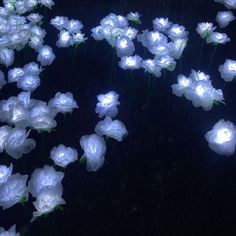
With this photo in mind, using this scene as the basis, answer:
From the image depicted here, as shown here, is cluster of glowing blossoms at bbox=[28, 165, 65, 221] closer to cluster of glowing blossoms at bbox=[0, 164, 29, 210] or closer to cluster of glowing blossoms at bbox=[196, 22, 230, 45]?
cluster of glowing blossoms at bbox=[0, 164, 29, 210]

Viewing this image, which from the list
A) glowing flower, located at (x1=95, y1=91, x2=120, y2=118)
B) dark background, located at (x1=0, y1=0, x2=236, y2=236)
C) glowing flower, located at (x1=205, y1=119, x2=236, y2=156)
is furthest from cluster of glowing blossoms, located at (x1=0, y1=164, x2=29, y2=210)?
glowing flower, located at (x1=205, y1=119, x2=236, y2=156)

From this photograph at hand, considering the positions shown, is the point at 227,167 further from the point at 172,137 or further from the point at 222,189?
the point at 172,137

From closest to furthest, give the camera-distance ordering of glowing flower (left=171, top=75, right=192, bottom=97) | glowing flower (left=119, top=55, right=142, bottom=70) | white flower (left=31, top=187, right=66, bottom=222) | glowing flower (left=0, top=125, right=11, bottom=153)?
white flower (left=31, top=187, right=66, bottom=222) → glowing flower (left=0, top=125, right=11, bottom=153) → glowing flower (left=171, top=75, right=192, bottom=97) → glowing flower (left=119, top=55, right=142, bottom=70)

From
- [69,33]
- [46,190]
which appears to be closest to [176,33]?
[69,33]

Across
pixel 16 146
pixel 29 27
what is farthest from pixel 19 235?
pixel 29 27

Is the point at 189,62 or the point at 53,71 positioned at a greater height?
the point at 189,62
